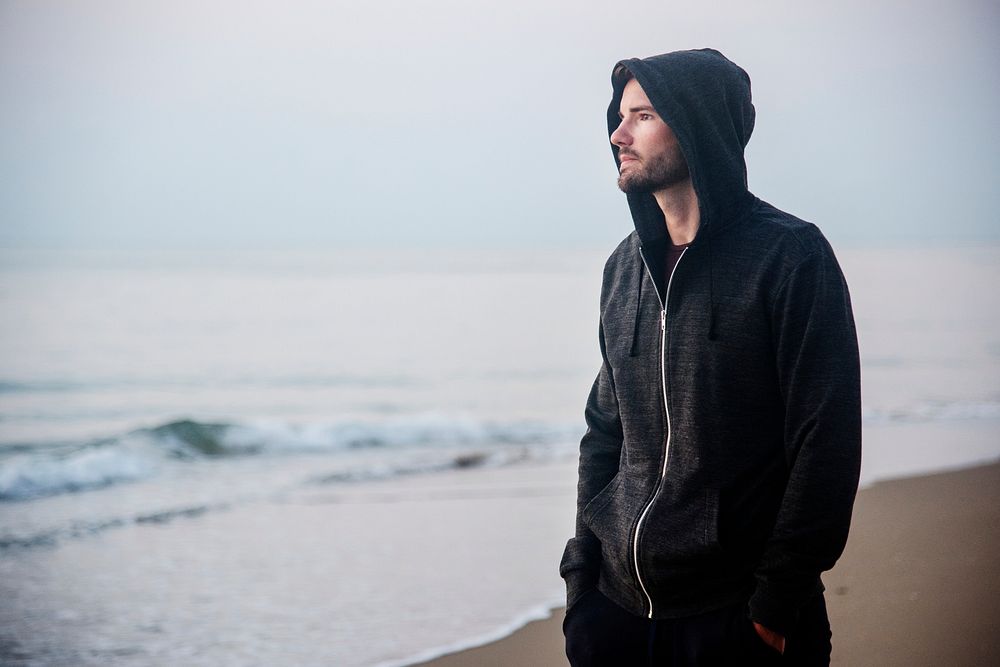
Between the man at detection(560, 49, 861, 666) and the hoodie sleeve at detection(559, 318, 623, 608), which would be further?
the hoodie sleeve at detection(559, 318, 623, 608)

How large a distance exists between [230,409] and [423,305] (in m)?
11.6

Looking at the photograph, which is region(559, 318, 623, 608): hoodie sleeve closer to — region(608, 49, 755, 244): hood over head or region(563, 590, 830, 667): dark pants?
region(563, 590, 830, 667): dark pants

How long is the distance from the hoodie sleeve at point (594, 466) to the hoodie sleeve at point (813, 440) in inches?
18.5

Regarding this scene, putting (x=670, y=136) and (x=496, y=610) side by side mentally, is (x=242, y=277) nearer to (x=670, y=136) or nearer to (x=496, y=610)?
(x=496, y=610)

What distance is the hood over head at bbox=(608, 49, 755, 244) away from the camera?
204 cm

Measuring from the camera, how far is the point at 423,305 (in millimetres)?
25953

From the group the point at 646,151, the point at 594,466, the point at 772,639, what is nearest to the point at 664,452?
the point at 594,466

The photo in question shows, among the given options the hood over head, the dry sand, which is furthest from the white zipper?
the dry sand

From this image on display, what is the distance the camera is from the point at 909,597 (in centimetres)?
427

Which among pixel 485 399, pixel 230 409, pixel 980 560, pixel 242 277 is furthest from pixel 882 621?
pixel 242 277

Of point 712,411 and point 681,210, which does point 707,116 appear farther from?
point 712,411

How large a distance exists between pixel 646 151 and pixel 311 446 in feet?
32.0

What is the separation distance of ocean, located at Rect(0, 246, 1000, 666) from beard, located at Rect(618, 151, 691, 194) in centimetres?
275

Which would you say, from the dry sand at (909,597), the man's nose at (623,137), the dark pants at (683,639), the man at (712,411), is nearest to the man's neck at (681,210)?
the man at (712,411)
